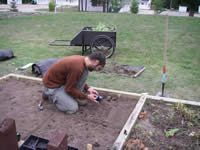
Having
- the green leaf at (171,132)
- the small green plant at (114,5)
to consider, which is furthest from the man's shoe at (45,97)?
the small green plant at (114,5)

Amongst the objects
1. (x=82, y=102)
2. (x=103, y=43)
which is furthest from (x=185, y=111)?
(x=103, y=43)

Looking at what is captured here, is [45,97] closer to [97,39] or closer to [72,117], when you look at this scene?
[72,117]

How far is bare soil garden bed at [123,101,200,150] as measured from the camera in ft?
8.80

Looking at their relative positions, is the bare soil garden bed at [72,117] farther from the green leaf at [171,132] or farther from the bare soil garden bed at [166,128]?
the green leaf at [171,132]

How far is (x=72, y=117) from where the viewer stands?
3.37 meters

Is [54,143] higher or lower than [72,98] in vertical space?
higher

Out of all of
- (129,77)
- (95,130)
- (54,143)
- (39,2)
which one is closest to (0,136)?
(54,143)

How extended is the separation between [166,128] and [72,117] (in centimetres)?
146

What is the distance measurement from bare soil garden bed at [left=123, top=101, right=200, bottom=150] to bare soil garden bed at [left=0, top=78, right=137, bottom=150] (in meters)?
0.31

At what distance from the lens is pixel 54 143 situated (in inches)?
55.3

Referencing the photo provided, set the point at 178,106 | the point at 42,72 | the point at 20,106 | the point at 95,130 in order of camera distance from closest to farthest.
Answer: the point at 95,130
the point at 178,106
the point at 20,106
the point at 42,72

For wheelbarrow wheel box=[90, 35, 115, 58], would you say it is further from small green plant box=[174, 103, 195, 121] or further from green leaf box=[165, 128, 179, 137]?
green leaf box=[165, 128, 179, 137]

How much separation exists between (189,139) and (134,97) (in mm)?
1317

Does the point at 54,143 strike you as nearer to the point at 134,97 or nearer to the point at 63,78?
the point at 63,78
